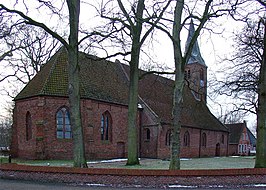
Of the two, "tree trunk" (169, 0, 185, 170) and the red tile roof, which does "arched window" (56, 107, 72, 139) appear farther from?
"tree trunk" (169, 0, 185, 170)

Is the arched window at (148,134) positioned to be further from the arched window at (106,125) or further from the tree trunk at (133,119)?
the tree trunk at (133,119)

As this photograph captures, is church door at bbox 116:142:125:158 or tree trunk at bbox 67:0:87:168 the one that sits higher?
tree trunk at bbox 67:0:87:168

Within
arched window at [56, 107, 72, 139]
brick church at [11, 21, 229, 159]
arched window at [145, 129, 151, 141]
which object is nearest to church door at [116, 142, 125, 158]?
brick church at [11, 21, 229, 159]

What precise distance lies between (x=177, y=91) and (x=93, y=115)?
42.6 feet

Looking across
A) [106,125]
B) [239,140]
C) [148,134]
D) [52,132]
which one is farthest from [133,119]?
[239,140]

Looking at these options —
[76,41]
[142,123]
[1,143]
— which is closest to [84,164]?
[76,41]

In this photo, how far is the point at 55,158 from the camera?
24109 millimetres

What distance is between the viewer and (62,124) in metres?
25.0

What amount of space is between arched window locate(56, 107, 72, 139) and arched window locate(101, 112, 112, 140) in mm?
3529

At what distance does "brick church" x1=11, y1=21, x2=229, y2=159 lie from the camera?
24.3 m

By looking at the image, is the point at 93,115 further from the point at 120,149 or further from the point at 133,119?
the point at 133,119

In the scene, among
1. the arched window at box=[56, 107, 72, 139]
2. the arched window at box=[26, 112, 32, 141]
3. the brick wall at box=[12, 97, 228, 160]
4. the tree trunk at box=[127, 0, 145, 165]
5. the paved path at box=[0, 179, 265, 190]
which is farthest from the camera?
the arched window at box=[26, 112, 32, 141]

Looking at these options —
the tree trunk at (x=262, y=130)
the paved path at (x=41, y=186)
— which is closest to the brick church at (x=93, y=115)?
the tree trunk at (x=262, y=130)

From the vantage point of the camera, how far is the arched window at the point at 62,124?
24.8 m
